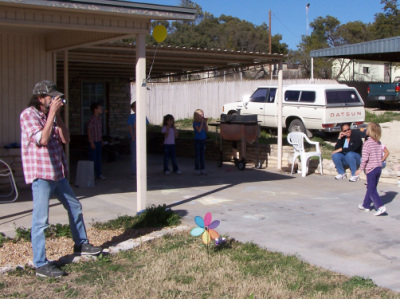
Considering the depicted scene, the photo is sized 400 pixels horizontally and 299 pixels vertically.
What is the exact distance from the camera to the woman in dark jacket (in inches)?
441

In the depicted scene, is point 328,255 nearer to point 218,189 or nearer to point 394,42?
point 218,189

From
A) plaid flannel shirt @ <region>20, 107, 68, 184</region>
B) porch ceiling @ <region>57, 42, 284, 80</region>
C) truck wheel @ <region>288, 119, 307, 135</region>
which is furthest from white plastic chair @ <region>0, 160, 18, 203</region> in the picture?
truck wheel @ <region>288, 119, 307, 135</region>

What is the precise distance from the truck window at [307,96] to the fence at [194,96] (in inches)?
269

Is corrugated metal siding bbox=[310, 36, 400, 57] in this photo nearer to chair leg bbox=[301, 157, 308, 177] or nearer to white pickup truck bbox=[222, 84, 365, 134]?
white pickup truck bbox=[222, 84, 365, 134]

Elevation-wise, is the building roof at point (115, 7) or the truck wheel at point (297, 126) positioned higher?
the building roof at point (115, 7)

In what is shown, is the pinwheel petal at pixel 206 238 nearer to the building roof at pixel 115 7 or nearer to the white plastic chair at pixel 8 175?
the building roof at pixel 115 7

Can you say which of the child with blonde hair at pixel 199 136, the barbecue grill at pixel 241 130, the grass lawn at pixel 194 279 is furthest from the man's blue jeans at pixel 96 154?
the grass lawn at pixel 194 279

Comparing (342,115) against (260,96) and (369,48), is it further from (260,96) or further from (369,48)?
(369,48)

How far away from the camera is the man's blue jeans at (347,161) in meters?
11.2

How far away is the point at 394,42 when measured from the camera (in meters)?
19.8

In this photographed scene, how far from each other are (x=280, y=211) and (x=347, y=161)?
363cm

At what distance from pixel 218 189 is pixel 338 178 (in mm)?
2919

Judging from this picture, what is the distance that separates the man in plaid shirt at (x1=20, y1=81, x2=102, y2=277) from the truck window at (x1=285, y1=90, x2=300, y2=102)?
1230 cm

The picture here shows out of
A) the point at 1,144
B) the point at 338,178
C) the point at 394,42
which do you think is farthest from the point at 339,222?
the point at 394,42
